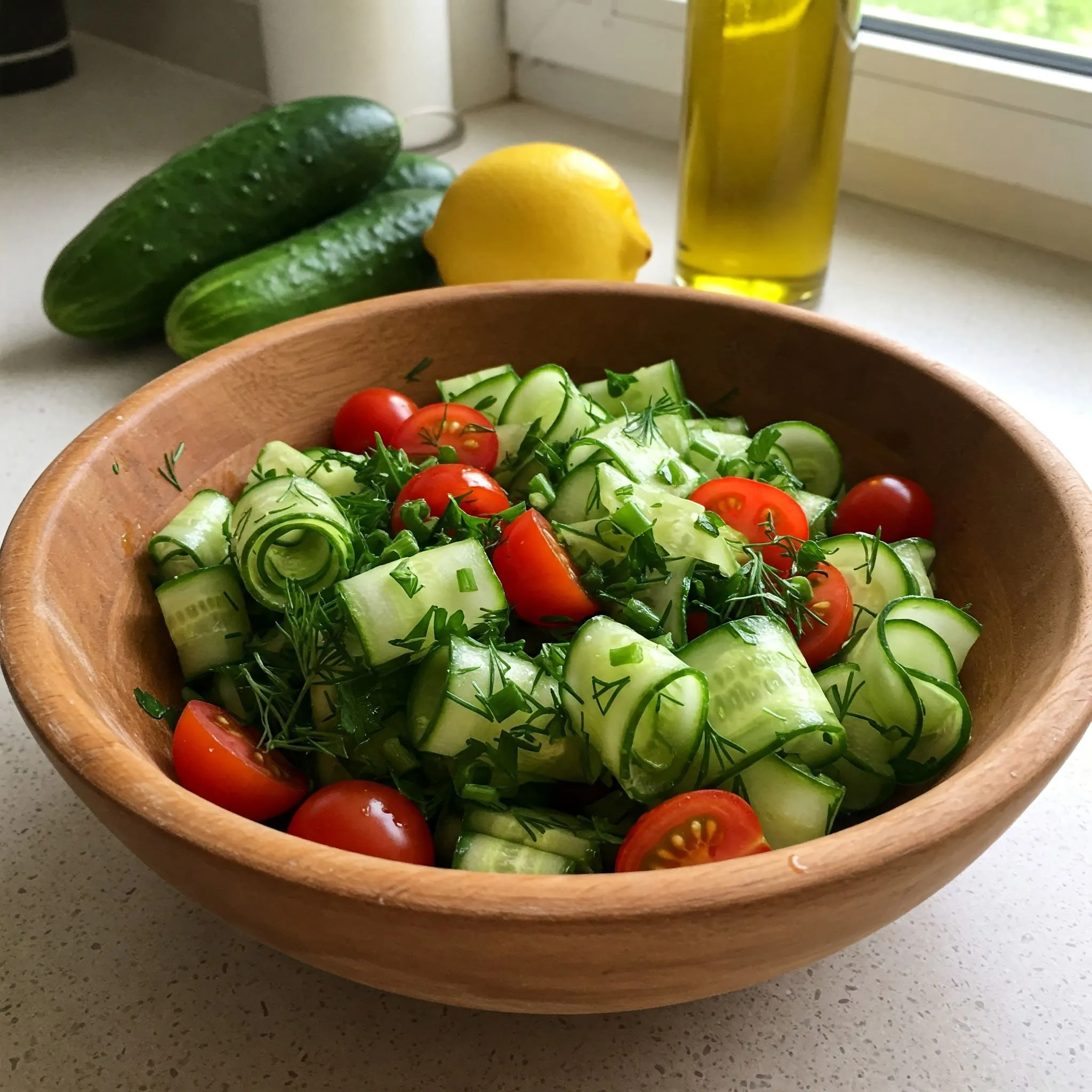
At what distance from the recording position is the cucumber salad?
61cm

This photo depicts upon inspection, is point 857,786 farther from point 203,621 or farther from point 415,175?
point 415,175

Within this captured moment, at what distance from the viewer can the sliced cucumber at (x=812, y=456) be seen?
905mm

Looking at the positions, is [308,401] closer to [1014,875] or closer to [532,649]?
[532,649]

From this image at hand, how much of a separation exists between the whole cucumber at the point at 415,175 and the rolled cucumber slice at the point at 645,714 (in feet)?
3.49

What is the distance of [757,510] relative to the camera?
2.55 feet

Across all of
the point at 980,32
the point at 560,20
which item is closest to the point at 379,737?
the point at 980,32

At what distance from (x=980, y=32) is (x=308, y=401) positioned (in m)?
1.09

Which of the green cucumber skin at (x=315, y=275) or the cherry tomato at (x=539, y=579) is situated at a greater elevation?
the cherry tomato at (x=539, y=579)

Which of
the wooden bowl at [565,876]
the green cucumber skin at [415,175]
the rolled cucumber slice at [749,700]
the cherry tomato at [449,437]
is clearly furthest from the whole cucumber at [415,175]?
the rolled cucumber slice at [749,700]

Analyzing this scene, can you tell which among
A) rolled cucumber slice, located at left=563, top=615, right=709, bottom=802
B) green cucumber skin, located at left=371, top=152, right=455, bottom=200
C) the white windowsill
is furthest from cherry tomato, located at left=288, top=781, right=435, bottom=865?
the white windowsill

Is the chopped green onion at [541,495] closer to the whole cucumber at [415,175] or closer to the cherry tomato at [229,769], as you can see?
the cherry tomato at [229,769]

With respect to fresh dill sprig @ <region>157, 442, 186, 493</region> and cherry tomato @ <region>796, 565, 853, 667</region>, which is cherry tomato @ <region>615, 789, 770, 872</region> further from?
fresh dill sprig @ <region>157, 442, 186, 493</region>

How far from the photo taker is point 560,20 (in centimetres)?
187

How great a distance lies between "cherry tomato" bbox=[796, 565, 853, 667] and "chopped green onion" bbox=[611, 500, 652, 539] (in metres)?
0.12
